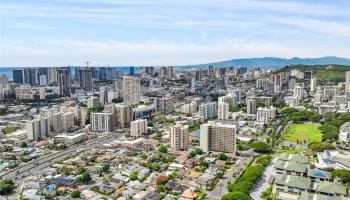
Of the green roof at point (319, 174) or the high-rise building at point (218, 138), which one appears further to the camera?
the high-rise building at point (218, 138)

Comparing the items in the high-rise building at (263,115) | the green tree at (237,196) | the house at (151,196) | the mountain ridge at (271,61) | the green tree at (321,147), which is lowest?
the house at (151,196)

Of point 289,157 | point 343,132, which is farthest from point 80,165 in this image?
point 343,132

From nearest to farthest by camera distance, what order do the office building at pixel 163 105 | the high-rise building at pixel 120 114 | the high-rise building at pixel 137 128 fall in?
the high-rise building at pixel 137 128 → the high-rise building at pixel 120 114 → the office building at pixel 163 105

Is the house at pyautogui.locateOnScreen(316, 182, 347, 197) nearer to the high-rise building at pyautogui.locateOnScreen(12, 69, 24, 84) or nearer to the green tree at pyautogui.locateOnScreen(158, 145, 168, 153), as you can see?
the green tree at pyautogui.locateOnScreen(158, 145, 168, 153)

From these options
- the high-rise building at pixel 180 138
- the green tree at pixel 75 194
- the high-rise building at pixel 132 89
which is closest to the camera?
the green tree at pixel 75 194

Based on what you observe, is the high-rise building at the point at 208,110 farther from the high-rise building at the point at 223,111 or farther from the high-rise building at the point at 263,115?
the high-rise building at the point at 263,115

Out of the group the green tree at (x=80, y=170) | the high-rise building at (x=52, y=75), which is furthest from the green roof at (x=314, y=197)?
the high-rise building at (x=52, y=75)

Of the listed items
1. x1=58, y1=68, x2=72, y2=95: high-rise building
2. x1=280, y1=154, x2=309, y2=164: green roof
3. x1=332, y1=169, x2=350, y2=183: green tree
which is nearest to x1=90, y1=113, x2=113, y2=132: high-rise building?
x1=280, y1=154, x2=309, y2=164: green roof
